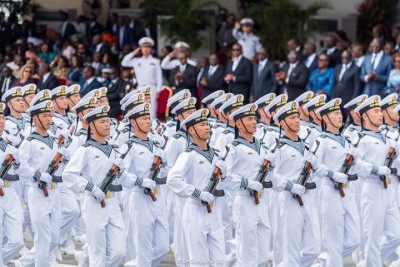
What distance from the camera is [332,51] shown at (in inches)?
1132

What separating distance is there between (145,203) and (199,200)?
1201 mm

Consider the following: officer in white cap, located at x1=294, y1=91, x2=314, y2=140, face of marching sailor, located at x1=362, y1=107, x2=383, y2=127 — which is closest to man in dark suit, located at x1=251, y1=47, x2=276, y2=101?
officer in white cap, located at x1=294, y1=91, x2=314, y2=140

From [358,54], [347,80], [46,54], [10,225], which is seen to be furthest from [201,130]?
[46,54]

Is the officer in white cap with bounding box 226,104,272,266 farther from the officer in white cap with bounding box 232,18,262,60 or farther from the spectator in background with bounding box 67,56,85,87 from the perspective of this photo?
the officer in white cap with bounding box 232,18,262,60

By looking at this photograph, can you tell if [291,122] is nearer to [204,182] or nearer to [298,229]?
[298,229]

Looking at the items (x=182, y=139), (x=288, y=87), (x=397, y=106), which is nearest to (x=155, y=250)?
(x=182, y=139)

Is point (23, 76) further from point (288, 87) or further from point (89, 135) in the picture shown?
point (89, 135)

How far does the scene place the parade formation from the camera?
17531 mm

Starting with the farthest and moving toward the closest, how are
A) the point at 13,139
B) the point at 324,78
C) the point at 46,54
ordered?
the point at 46,54 → the point at 324,78 → the point at 13,139

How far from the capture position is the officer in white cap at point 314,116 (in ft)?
65.6

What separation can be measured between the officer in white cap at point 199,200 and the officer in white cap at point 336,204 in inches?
Answer: 68.6

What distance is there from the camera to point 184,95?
21000 mm

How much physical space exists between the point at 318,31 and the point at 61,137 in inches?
459

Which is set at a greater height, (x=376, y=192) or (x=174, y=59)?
(x=376, y=192)
